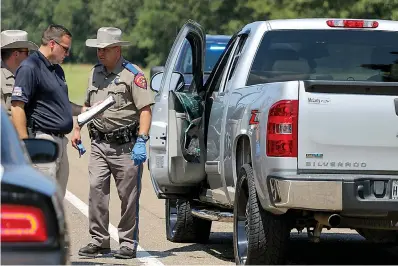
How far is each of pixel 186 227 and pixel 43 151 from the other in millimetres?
5157

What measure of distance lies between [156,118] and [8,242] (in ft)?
18.8

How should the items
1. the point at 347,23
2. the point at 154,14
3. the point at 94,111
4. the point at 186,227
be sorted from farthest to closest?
the point at 154,14
the point at 186,227
the point at 94,111
the point at 347,23

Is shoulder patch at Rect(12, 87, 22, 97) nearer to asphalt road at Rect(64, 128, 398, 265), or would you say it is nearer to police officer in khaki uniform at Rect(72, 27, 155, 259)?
police officer in khaki uniform at Rect(72, 27, 155, 259)

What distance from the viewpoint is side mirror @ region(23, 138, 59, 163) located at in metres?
6.30

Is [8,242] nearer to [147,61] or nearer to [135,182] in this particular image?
[135,182]

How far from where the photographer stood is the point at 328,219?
8508mm

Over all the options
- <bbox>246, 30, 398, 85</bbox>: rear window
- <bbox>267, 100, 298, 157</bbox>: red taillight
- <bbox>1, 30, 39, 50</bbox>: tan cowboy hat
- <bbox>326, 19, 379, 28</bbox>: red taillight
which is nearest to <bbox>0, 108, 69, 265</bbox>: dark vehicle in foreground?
<bbox>267, 100, 298, 157</bbox>: red taillight

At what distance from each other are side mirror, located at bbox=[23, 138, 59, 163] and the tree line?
→ 54.3 meters

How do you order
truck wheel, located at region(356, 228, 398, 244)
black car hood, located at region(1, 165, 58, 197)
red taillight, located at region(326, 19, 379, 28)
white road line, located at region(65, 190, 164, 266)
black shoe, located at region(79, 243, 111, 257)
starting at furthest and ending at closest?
black shoe, located at region(79, 243, 111, 257) < white road line, located at region(65, 190, 164, 266) < red taillight, located at region(326, 19, 379, 28) < truck wheel, located at region(356, 228, 398, 244) < black car hood, located at region(1, 165, 58, 197)

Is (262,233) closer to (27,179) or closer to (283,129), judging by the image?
(283,129)

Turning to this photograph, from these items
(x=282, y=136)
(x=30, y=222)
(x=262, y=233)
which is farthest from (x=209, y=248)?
(x=30, y=222)

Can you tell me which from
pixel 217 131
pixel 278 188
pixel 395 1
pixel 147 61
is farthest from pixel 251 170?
pixel 147 61

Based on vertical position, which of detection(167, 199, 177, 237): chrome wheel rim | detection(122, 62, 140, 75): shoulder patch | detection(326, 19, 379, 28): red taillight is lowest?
detection(167, 199, 177, 237): chrome wheel rim

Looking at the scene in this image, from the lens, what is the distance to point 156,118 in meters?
10.8
